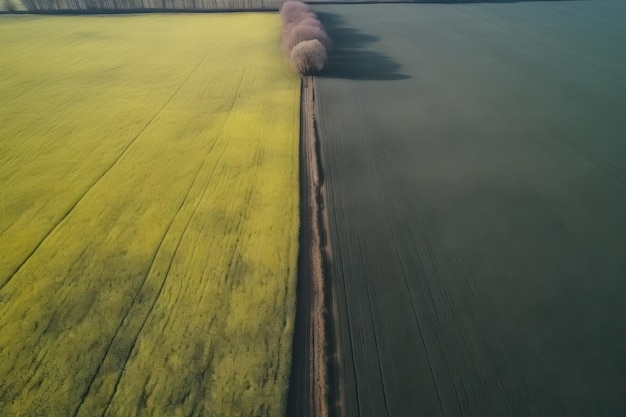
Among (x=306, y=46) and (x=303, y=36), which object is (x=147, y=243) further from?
(x=303, y=36)

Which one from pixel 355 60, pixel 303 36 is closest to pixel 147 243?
pixel 303 36

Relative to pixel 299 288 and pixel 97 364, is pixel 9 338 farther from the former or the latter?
pixel 299 288

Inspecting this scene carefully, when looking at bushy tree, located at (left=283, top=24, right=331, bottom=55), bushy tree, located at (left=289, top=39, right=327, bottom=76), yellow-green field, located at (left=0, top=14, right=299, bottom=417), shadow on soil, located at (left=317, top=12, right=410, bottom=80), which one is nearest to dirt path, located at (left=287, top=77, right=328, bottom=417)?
yellow-green field, located at (left=0, top=14, right=299, bottom=417)

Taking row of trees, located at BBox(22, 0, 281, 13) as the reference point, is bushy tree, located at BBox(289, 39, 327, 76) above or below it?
below

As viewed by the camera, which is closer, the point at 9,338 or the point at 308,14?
the point at 9,338

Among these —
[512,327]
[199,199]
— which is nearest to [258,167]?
[199,199]

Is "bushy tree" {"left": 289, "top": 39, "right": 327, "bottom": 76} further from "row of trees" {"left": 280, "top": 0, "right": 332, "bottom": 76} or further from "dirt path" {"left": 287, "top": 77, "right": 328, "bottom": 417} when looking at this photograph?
"dirt path" {"left": 287, "top": 77, "right": 328, "bottom": 417}
